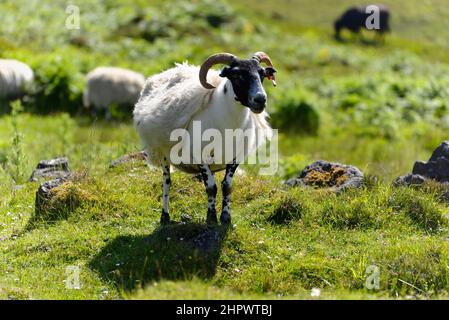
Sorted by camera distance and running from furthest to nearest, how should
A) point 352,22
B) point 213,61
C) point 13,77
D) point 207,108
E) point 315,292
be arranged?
point 352,22
point 13,77
point 207,108
point 213,61
point 315,292

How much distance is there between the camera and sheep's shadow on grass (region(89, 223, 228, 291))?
27.8 feet

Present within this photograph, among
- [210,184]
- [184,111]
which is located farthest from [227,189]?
[184,111]

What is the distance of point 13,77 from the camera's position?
2261cm

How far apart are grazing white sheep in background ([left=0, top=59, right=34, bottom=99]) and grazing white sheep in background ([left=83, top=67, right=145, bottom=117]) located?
2028 millimetres

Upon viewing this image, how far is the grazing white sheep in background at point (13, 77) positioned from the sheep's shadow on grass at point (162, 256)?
46.5 ft

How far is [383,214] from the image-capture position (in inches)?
409

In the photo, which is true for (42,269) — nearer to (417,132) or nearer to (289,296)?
(289,296)

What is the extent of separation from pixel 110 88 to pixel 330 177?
12.6 meters

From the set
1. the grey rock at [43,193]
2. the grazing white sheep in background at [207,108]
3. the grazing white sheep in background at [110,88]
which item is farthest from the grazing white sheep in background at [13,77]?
the grazing white sheep in background at [207,108]

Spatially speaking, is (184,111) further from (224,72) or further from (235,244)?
(235,244)

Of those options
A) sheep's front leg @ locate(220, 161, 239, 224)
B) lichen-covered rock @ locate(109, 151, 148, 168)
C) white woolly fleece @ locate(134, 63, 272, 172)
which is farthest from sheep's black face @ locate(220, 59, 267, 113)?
lichen-covered rock @ locate(109, 151, 148, 168)

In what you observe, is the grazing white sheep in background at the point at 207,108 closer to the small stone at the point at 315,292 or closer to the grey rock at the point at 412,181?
the small stone at the point at 315,292

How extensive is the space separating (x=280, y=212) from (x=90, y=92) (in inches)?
539
